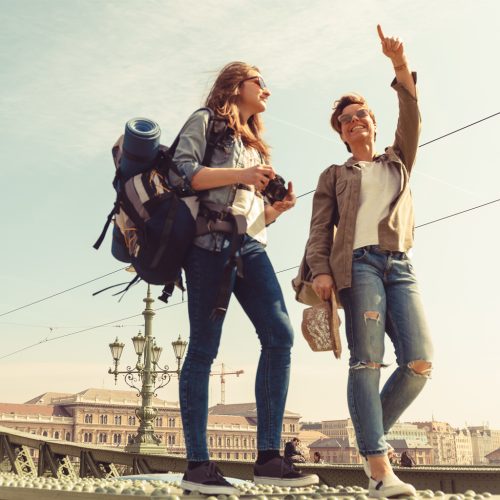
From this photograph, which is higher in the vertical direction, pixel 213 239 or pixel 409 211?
pixel 409 211

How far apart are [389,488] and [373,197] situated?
1392 millimetres

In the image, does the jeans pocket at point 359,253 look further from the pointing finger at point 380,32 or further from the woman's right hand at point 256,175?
the pointing finger at point 380,32

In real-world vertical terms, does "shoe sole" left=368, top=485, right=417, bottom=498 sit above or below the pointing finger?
below

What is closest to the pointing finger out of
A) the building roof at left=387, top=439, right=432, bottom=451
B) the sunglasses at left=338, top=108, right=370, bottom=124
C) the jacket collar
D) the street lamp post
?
the sunglasses at left=338, top=108, right=370, bottom=124

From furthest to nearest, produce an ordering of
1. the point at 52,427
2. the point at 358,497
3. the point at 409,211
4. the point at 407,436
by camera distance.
→ the point at 407,436 < the point at 52,427 < the point at 409,211 < the point at 358,497

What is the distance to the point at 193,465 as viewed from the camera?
289 centimetres

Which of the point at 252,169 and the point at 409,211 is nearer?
the point at 252,169

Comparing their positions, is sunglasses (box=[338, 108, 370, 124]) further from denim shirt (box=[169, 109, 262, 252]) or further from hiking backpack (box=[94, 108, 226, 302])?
hiking backpack (box=[94, 108, 226, 302])

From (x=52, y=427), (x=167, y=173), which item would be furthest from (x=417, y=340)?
(x=52, y=427)

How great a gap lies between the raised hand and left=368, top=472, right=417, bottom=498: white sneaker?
6.49 feet

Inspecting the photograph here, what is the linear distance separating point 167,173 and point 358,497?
166 centimetres

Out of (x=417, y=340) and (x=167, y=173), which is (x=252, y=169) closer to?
(x=167, y=173)

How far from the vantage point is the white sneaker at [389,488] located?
2.68m

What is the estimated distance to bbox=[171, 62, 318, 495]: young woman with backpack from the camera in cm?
300
